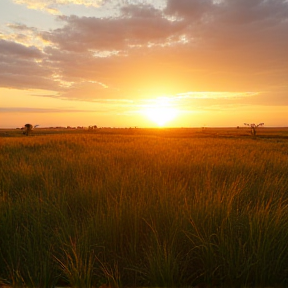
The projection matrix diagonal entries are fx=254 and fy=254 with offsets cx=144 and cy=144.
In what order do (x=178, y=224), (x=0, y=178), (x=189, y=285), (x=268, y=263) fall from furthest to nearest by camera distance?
(x=0, y=178), (x=178, y=224), (x=268, y=263), (x=189, y=285)

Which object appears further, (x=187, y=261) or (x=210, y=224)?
(x=210, y=224)

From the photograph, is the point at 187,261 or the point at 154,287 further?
the point at 187,261

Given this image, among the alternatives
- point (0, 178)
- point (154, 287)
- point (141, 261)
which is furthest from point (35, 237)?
point (0, 178)

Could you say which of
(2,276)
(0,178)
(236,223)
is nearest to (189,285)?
(236,223)

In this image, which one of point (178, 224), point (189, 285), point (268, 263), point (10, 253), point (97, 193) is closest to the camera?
point (189, 285)

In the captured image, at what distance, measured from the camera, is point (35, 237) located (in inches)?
124

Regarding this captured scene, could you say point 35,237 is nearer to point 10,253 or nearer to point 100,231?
point 10,253

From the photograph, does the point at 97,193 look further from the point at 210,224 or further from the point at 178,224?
the point at 210,224

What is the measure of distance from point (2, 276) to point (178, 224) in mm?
1998

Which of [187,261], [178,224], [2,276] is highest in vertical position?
[178,224]

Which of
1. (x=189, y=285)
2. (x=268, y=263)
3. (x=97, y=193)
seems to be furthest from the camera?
(x=97, y=193)

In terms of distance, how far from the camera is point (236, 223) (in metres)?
3.14

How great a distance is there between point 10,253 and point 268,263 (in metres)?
2.81

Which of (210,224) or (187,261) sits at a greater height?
(210,224)
